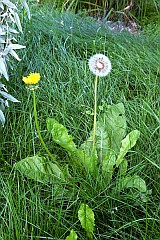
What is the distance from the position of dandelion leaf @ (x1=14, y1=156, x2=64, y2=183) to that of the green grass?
0.03 metres

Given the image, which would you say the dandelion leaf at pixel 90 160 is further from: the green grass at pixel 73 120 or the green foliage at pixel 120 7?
the green foliage at pixel 120 7

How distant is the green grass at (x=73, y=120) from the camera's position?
1.46 meters

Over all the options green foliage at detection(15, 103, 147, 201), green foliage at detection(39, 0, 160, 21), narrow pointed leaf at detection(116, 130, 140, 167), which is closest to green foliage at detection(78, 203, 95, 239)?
green foliage at detection(15, 103, 147, 201)

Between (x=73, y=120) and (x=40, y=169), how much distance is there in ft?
1.10

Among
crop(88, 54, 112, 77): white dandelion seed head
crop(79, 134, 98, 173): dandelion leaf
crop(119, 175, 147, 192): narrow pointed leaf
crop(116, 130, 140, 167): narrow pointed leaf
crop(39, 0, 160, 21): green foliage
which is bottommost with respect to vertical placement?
crop(39, 0, 160, 21): green foliage

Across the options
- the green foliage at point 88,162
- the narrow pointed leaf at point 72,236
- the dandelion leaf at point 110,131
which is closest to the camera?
the narrow pointed leaf at point 72,236

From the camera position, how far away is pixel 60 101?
2.09 m

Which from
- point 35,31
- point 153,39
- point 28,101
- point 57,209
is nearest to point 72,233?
point 57,209

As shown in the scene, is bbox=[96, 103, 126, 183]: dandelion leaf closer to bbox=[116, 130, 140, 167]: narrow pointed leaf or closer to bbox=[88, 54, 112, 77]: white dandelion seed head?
bbox=[116, 130, 140, 167]: narrow pointed leaf

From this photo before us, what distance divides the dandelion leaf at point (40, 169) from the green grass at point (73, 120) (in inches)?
1.4

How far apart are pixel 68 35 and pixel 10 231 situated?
5.57 feet

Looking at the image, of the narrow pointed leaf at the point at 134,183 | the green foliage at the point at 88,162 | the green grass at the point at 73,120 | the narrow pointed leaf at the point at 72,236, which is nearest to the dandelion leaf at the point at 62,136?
the green foliage at the point at 88,162

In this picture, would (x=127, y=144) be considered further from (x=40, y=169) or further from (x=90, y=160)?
(x=40, y=169)

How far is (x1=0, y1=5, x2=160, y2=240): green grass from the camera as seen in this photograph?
1459 millimetres
